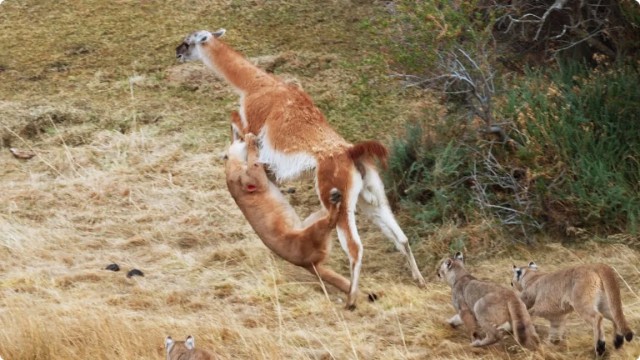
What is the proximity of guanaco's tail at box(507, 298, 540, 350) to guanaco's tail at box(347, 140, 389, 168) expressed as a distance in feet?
A: 6.65

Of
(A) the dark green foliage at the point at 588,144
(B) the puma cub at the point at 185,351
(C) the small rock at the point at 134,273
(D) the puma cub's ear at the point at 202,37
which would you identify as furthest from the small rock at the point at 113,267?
(A) the dark green foliage at the point at 588,144

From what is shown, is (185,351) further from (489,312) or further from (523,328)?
(523,328)

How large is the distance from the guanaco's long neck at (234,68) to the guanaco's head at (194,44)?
0.24 feet

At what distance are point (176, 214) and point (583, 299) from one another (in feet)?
16.0

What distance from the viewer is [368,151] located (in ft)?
26.3

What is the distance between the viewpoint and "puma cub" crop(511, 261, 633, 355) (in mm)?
6316

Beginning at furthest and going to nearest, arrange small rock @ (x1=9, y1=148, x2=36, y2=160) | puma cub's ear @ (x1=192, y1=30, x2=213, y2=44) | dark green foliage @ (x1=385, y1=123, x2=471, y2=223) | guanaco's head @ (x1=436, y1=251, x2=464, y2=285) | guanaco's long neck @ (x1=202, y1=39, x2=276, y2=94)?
small rock @ (x1=9, y1=148, x2=36, y2=160)
puma cub's ear @ (x1=192, y1=30, x2=213, y2=44)
guanaco's long neck @ (x1=202, y1=39, x2=276, y2=94)
dark green foliage @ (x1=385, y1=123, x2=471, y2=223)
guanaco's head @ (x1=436, y1=251, x2=464, y2=285)

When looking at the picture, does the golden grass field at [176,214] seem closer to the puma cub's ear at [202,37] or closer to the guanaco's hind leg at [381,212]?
the guanaco's hind leg at [381,212]

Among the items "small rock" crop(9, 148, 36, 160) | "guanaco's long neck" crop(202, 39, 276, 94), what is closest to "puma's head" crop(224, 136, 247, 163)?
"guanaco's long neck" crop(202, 39, 276, 94)

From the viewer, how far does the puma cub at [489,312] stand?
250 inches

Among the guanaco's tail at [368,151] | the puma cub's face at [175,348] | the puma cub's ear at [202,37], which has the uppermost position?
the puma cub's ear at [202,37]

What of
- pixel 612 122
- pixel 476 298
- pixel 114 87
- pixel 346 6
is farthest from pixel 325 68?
pixel 476 298

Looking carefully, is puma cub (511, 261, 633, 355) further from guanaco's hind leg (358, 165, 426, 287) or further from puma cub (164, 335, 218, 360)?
puma cub (164, 335, 218, 360)

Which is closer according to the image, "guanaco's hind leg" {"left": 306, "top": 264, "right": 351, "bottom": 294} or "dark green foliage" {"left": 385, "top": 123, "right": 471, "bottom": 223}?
"guanaco's hind leg" {"left": 306, "top": 264, "right": 351, "bottom": 294}
